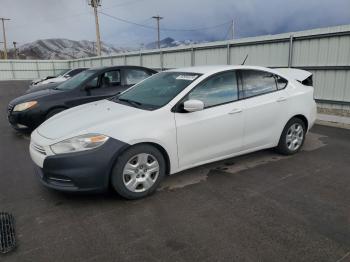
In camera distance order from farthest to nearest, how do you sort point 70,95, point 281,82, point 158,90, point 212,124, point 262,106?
point 70,95
point 281,82
point 262,106
point 158,90
point 212,124

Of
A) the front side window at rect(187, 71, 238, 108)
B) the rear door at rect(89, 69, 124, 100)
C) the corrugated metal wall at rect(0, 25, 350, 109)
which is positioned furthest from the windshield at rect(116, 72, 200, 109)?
the corrugated metal wall at rect(0, 25, 350, 109)

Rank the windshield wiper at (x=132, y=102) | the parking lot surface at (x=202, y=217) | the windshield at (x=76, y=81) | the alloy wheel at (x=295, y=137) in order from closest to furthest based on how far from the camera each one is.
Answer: the parking lot surface at (x=202, y=217) < the windshield wiper at (x=132, y=102) < the alloy wheel at (x=295, y=137) < the windshield at (x=76, y=81)

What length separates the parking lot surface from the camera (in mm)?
2650

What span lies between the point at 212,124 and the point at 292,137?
184 centimetres

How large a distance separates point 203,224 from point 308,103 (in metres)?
3.27

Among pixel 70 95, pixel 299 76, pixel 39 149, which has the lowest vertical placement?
pixel 39 149

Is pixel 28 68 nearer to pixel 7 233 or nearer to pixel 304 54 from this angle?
pixel 304 54

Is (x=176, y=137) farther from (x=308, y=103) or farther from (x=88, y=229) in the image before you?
(x=308, y=103)

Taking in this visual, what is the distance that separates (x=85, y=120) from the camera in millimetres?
3750

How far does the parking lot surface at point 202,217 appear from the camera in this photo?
265cm

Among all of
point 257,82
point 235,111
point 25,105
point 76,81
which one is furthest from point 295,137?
point 25,105

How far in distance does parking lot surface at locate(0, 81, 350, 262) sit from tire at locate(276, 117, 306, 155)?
0.37m

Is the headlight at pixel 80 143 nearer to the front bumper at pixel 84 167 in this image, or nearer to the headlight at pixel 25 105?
the front bumper at pixel 84 167

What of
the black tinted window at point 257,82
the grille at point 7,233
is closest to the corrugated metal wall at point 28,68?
the black tinted window at point 257,82
